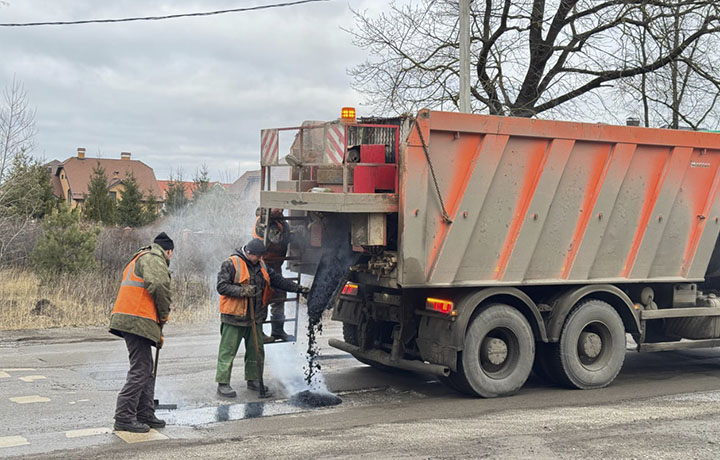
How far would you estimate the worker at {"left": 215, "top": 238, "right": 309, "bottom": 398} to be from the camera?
23.6 feet

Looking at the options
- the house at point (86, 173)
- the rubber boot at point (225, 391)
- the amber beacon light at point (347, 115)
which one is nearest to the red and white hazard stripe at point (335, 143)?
the amber beacon light at point (347, 115)

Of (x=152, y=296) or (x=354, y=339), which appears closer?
(x=152, y=296)

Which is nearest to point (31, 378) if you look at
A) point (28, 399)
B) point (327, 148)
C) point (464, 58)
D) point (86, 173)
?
point (28, 399)

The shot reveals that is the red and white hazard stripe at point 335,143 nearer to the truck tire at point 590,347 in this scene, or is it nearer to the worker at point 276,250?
the worker at point 276,250

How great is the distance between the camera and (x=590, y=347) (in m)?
7.82

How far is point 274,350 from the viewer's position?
9.21 metres

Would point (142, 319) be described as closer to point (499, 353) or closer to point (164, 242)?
point (164, 242)

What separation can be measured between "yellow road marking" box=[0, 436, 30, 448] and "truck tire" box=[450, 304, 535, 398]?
3.69 m

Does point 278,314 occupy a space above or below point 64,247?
below

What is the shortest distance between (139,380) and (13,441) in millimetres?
978

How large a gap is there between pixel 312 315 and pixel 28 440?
114 inches

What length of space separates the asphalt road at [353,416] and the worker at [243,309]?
0.24 m

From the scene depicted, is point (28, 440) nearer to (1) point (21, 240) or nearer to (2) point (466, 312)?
(2) point (466, 312)

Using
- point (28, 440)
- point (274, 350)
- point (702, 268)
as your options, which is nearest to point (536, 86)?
point (702, 268)
